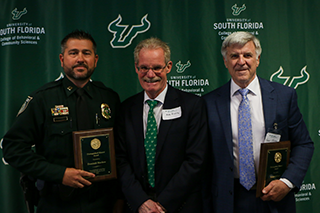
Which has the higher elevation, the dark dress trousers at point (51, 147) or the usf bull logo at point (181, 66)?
the usf bull logo at point (181, 66)

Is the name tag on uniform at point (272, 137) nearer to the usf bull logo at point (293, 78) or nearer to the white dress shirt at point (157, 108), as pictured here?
the white dress shirt at point (157, 108)

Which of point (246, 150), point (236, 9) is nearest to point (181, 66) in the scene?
point (236, 9)

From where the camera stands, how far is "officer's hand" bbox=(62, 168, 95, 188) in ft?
5.57

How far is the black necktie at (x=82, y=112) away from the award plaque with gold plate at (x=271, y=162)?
1316 mm

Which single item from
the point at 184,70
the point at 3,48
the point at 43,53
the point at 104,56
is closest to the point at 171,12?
the point at 184,70

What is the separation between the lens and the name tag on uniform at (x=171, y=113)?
1.85m

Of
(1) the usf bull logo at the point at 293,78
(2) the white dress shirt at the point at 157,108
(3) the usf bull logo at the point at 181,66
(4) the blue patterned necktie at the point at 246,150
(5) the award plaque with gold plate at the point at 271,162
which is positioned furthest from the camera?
(1) the usf bull logo at the point at 293,78

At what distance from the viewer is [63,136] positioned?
185 cm

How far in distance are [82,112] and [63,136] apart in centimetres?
23

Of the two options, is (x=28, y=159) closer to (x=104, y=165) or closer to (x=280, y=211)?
(x=104, y=165)

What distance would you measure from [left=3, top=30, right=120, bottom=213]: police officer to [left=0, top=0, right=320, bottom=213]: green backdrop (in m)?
0.93

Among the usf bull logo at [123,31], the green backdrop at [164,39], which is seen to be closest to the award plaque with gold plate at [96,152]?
the green backdrop at [164,39]

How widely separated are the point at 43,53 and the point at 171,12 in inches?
63.2

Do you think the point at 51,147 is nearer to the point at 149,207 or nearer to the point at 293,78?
the point at 149,207
